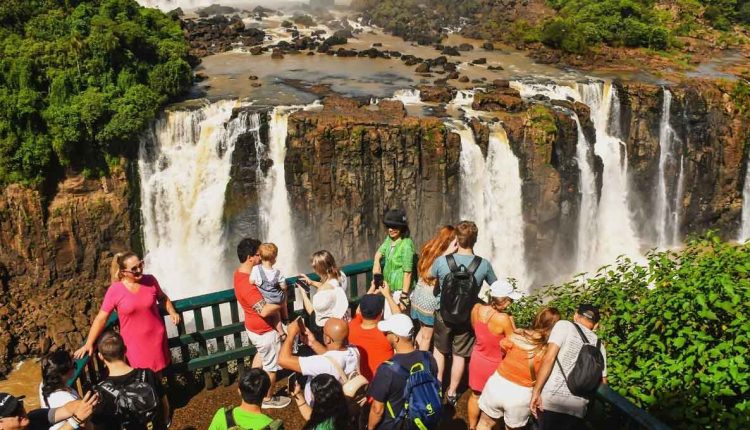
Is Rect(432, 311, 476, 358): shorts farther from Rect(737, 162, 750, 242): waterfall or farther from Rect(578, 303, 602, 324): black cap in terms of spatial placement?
Rect(737, 162, 750, 242): waterfall

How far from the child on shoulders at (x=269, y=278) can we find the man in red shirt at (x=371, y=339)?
111 cm

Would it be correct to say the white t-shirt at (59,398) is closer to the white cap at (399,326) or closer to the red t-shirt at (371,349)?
the red t-shirt at (371,349)

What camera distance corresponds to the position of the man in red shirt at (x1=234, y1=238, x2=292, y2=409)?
6.18 meters

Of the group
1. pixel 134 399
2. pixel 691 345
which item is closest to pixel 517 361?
pixel 691 345

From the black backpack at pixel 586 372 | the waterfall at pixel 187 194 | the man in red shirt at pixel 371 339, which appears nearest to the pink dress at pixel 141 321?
the man in red shirt at pixel 371 339

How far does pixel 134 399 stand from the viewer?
193 inches

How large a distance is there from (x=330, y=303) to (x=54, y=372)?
8.01ft

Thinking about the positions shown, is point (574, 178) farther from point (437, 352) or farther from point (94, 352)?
point (94, 352)

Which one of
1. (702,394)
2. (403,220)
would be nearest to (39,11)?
(403,220)

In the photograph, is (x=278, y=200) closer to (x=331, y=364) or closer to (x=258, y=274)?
(x=258, y=274)

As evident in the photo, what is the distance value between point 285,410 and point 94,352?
2.02m

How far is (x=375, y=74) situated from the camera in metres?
27.4

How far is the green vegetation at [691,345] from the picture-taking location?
495 centimetres

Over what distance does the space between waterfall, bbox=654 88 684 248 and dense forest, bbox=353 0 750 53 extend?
8414mm
